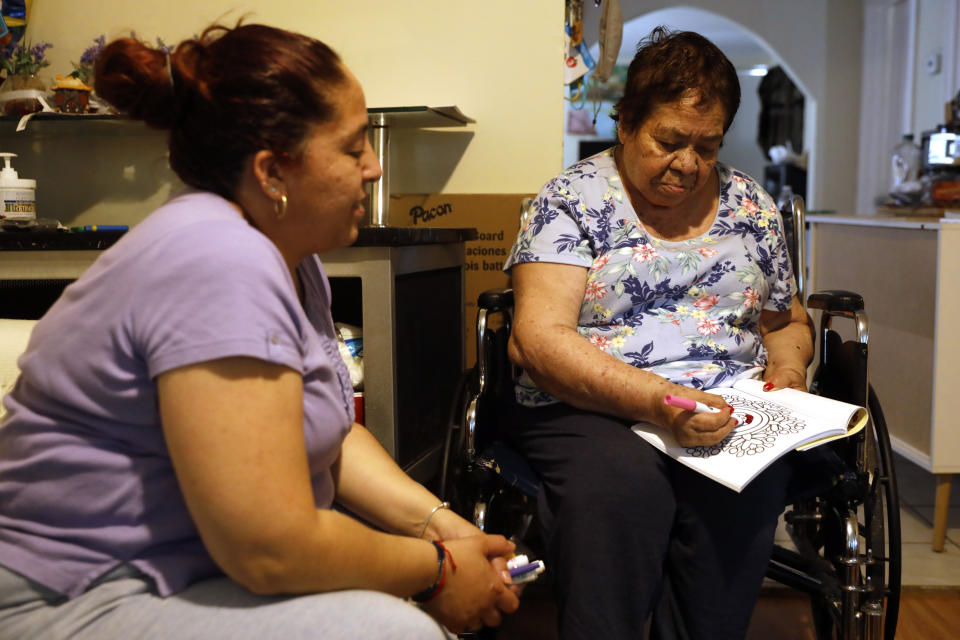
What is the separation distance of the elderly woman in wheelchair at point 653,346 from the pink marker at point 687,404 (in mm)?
12

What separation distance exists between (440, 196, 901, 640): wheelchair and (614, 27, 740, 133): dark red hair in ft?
1.40

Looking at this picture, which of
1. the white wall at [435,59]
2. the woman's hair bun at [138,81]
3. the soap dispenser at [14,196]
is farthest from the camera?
the white wall at [435,59]

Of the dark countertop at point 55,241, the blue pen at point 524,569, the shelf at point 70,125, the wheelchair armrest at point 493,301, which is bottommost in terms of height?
the blue pen at point 524,569

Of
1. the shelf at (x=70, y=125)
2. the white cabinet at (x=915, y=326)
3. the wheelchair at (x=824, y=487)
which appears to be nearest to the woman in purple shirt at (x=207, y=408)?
the wheelchair at (x=824, y=487)

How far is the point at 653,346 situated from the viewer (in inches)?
60.5

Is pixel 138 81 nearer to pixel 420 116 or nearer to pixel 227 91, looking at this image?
pixel 227 91

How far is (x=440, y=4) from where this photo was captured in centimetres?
226

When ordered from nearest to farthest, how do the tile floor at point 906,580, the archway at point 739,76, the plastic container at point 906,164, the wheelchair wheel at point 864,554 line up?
1. the wheelchair wheel at point 864,554
2. the tile floor at point 906,580
3. the plastic container at point 906,164
4. the archway at point 739,76

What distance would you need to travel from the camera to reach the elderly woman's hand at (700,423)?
129cm

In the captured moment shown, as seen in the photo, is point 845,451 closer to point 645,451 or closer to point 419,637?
point 645,451

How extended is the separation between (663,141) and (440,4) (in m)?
0.95

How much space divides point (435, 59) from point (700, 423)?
1.38 metres

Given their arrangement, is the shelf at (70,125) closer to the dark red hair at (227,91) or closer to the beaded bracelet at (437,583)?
the dark red hair at (227,91)

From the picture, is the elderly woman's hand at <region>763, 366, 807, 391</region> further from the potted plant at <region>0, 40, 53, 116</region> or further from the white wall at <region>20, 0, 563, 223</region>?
the potted plant at <region>0, 40, 53, 116</region>
